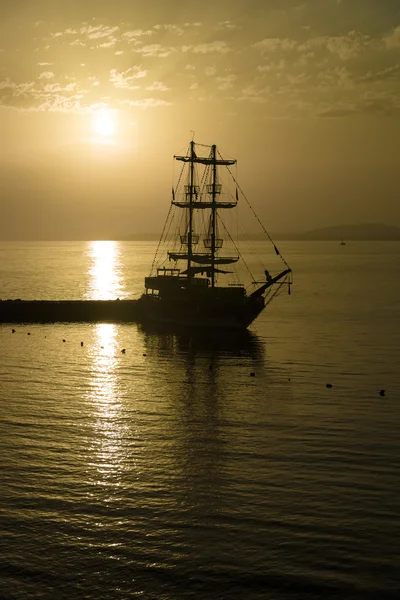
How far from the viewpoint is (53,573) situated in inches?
755

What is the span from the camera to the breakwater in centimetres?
9075

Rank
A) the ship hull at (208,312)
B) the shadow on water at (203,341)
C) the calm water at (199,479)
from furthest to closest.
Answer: the ship hull at (208,312) → the shadow on water at (203,341) → the calm water at (199,479)

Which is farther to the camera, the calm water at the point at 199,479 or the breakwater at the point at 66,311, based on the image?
the breakwater at the point at 66,311

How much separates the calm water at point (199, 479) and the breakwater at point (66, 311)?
3225 centimetres

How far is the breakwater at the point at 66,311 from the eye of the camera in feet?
298

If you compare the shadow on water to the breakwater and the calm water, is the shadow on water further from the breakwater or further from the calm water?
the breakwater

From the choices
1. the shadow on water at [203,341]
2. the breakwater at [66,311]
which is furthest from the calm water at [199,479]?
the breakwater at [66,311]

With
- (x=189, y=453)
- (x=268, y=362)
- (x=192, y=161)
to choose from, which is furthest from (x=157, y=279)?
(x=189, y=453)

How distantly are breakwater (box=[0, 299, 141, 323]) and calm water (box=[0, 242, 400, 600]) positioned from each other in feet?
106

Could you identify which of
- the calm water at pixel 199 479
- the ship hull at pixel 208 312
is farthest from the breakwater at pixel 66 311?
the calm water at pixel 199 479

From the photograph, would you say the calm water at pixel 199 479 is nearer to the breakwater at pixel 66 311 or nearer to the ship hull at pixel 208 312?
the ship hull at pixel 208 312

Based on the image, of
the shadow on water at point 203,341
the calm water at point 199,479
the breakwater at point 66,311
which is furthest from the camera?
the breakwater at point 66,311

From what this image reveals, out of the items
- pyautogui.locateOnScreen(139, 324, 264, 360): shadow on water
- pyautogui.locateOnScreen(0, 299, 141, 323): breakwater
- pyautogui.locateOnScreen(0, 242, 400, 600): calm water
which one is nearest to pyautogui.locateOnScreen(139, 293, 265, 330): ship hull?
pyautogui.locateOnScreen(139, 324, 264, 360): shadow on water

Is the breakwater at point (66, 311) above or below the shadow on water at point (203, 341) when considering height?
above
